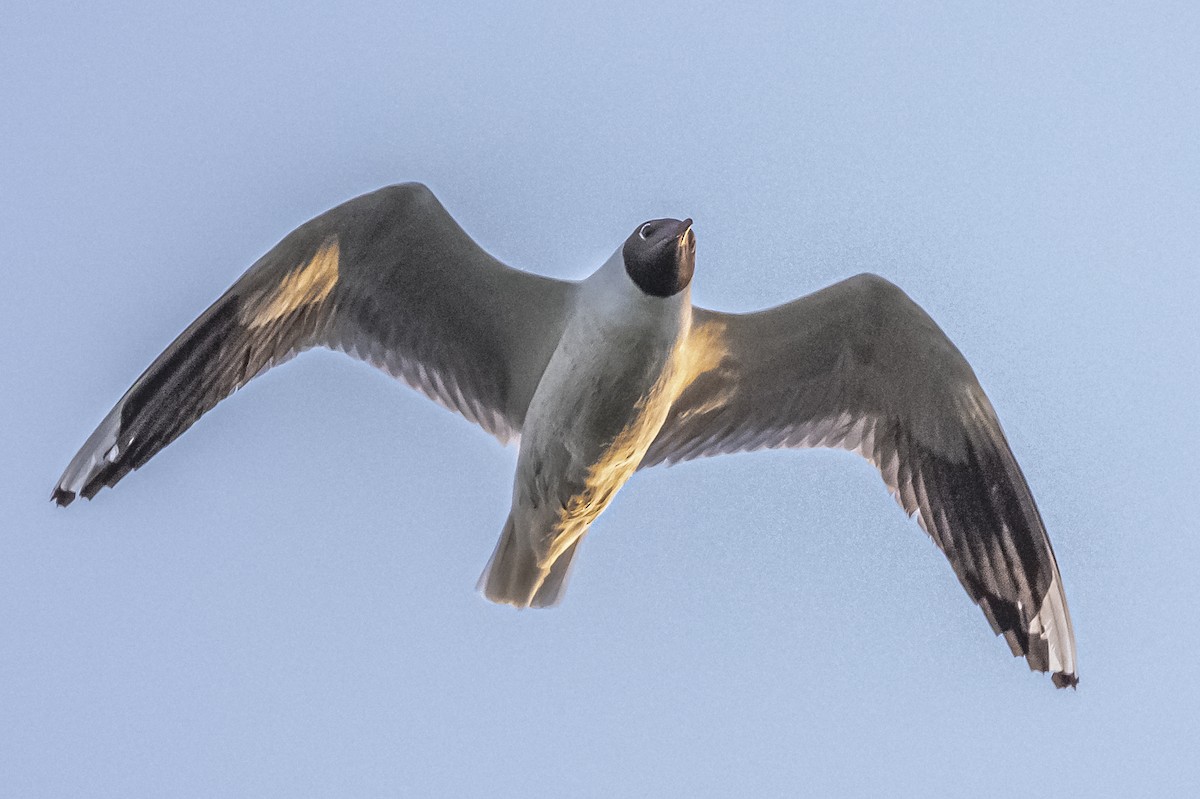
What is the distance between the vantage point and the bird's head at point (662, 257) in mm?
5930

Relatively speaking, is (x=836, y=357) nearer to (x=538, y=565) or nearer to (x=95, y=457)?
(x=538, y=565)

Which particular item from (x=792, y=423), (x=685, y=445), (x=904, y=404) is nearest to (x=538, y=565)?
(x=685, y=445)

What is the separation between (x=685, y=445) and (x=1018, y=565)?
4.99 feet

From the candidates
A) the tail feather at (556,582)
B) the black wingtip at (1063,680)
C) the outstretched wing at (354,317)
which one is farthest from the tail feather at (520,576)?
the black wingtip at (1063,680)

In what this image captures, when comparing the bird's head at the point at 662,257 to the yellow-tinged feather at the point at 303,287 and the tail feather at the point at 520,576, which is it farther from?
the tail feather at the point at 520,576

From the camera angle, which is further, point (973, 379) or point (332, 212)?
point (973, 379)

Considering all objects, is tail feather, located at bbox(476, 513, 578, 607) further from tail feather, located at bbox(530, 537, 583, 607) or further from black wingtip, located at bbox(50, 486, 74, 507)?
black wingtip, located at bbox(50, 486, 74, 507)

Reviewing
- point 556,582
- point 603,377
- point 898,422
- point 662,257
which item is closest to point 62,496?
point 556,582

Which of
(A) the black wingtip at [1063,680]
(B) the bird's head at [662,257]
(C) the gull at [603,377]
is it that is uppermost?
(B) the bird's head at [662,257]

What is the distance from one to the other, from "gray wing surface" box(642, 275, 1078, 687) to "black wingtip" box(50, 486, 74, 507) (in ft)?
7.55

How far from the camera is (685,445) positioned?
7.10 metres

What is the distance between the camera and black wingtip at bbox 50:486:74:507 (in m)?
6.62

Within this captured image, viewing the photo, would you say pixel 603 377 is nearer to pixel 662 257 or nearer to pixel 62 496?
pixel 662 257

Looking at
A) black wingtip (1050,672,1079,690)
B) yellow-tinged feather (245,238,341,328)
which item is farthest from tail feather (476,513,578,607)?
black wingtip (1050,672,1079,690)
